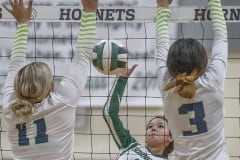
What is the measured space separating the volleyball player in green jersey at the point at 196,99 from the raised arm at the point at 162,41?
0.23ft

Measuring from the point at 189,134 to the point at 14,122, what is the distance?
794 mm

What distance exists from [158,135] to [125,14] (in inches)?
30.4

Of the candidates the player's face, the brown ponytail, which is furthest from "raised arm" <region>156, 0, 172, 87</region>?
the player's face

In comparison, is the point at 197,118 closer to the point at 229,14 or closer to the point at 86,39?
the point at 86,39

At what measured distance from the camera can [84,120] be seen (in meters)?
5.71

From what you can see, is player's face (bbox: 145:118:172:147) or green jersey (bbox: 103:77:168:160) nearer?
green jersey (bbox: 103:77:168:160)

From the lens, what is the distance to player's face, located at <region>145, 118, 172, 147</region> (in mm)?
3820

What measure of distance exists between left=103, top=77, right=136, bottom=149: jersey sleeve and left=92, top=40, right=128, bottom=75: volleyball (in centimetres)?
15

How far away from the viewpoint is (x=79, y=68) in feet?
9.39

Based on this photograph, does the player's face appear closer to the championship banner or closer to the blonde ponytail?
the championship banner

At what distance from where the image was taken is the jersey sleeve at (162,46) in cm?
291

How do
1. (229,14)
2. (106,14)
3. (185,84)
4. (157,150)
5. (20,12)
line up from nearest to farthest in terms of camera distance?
(185,84) < (20,12) < (229,14) < (106,14) < (157,150)

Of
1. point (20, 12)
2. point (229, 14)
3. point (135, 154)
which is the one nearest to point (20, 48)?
point (20, 12)

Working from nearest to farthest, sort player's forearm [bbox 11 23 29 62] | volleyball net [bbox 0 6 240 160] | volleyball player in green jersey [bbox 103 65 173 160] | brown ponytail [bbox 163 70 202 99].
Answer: brown ponytail [bbox 163 70 202 99] → player's forearm [bbox 11 23 29 62] → volleyball player in green jersey [bbox 103 65 173 160] → volleyball net [bbox 0 6 240 160]
